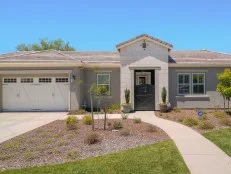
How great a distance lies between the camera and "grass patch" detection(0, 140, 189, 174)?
23.7 ft

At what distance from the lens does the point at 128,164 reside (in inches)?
305

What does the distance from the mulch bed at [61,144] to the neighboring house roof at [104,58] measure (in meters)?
9.12

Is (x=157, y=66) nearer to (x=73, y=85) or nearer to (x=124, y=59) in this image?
(x=124, y=59)

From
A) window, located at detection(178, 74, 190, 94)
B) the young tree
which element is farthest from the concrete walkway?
window, located at detection(178, 74, 190, 94)

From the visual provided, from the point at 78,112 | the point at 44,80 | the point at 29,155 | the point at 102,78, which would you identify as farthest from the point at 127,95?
the point at 29,155

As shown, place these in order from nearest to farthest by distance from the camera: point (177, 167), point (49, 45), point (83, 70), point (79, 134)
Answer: point (177, 167) → point (79, 134) → point (83, 70) → point (49, 45)

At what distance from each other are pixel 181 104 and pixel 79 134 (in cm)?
1240

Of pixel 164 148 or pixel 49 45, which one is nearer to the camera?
pixel 164 148

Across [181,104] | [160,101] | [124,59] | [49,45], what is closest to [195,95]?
[181,104]

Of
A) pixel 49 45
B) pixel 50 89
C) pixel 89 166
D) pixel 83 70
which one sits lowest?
pixel 89 166

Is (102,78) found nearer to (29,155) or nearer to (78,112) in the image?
(78,112)

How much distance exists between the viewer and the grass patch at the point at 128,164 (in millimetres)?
7227

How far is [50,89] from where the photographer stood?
2228 centimetres

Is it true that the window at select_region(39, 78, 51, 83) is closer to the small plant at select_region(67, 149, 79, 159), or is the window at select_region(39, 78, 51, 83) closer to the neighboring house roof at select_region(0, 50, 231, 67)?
the neighboring house roof at select_region(0, 50, 231, 67)
